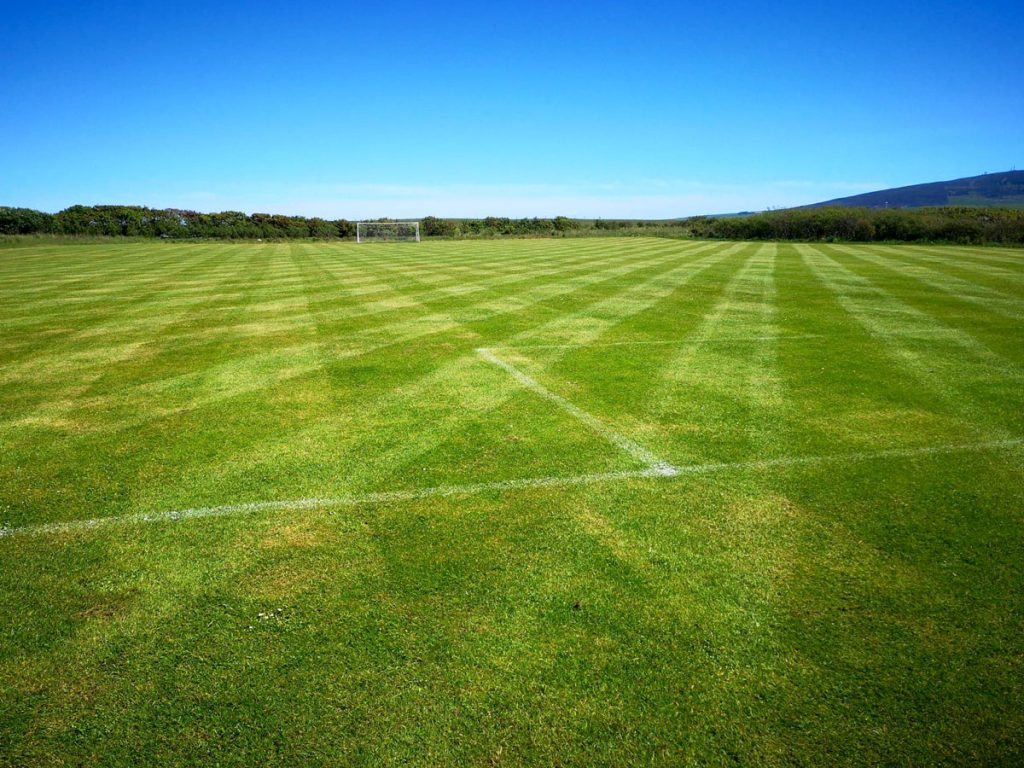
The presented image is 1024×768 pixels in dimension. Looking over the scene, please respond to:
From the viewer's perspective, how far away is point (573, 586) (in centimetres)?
348

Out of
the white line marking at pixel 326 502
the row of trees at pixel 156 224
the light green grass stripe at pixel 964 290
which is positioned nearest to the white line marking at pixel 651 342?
the white line marking at pixel 326 502

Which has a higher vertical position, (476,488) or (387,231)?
(387,231)

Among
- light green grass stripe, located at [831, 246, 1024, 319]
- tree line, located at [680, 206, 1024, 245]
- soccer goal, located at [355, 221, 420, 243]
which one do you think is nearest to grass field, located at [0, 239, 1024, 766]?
light green grass stripe, located at [831, 246, 1024, 319]

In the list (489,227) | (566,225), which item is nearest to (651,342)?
(489,227)

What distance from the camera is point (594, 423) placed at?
6199 mm

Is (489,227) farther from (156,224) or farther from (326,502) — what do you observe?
(326,502)

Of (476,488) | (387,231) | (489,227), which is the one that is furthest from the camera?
(489,227)

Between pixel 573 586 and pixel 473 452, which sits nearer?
pixel 573 586

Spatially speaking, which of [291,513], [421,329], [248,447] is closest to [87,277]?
[421,329]

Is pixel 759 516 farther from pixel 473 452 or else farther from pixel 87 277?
pixel 87 277

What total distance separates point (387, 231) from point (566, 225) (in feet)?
145

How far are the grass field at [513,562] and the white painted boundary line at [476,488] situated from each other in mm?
30

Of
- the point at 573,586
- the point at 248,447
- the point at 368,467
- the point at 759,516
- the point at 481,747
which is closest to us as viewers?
the point at 481,747

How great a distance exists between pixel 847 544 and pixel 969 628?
0.86 m
